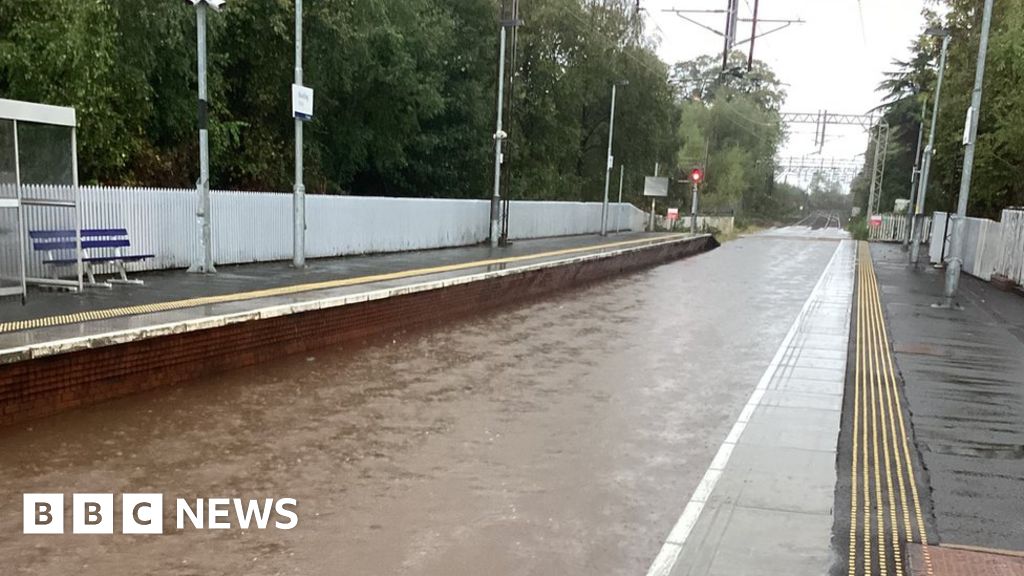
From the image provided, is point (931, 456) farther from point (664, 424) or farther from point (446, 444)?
point (446, 444)

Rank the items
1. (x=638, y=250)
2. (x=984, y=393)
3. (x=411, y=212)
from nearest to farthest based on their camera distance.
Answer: (x=984, y=393) → (x=411, y=212) → (x=638, y=250)

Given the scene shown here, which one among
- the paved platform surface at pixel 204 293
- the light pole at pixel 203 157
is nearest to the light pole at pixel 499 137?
the paved platform surface at pixel 204 293

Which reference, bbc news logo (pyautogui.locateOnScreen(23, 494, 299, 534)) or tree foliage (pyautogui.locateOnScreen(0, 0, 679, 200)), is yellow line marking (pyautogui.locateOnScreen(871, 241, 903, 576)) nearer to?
bbc news logo (pyautogui.locateOnScreen(23, 494, 299, 534))

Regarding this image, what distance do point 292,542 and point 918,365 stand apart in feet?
28.4

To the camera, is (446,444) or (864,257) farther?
(864,257)

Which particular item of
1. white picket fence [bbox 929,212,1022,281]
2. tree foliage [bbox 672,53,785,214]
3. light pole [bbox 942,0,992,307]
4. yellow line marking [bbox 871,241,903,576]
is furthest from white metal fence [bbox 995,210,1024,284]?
tree foliage [bbox 672,53,785,214]

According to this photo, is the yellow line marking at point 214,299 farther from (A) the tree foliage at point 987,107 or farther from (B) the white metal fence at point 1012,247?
(A) the tree foliage at point 987,107

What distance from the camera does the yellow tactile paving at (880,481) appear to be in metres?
4.48

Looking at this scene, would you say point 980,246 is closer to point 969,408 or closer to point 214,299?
point 969,408

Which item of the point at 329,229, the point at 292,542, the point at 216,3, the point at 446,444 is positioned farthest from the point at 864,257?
the point at 292,542

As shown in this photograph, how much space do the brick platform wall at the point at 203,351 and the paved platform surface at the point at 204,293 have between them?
0.82ft

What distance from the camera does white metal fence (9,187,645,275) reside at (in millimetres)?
12859

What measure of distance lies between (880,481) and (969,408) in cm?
299

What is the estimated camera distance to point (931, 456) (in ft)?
20.7
